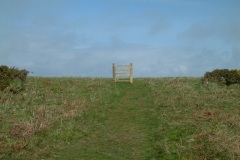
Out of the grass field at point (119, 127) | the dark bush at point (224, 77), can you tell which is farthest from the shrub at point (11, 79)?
the dark bush at point (224, 77)

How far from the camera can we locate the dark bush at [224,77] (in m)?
32.1

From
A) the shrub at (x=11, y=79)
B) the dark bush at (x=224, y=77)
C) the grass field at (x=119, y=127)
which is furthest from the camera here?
the dark bush at (x=224, y=77)

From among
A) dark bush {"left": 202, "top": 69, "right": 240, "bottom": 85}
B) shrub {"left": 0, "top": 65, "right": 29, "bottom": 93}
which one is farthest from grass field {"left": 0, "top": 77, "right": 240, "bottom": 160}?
dark bush {"left": 202, "top": 69, "right": 240, "bottom": 85}

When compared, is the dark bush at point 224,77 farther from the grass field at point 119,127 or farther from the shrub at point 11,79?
the shrub at point 11,79

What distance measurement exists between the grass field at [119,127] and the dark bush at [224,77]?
7451mm

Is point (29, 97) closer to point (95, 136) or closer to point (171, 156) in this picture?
point (95, 136)

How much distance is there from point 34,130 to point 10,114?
4425 mm

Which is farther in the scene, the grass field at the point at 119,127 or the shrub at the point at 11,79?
the shrub at the point at 11,79

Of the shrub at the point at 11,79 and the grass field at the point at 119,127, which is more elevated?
the shrub at the point at 11,79

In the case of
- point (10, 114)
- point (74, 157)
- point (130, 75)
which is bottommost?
point (74, 157)

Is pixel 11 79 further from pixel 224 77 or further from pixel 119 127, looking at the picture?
pixel 224 77

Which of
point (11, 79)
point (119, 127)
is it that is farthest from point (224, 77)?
point (11, 79)

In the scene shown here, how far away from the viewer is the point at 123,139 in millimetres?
14094

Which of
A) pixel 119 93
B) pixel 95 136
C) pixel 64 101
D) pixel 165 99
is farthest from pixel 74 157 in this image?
pixel 119 93
